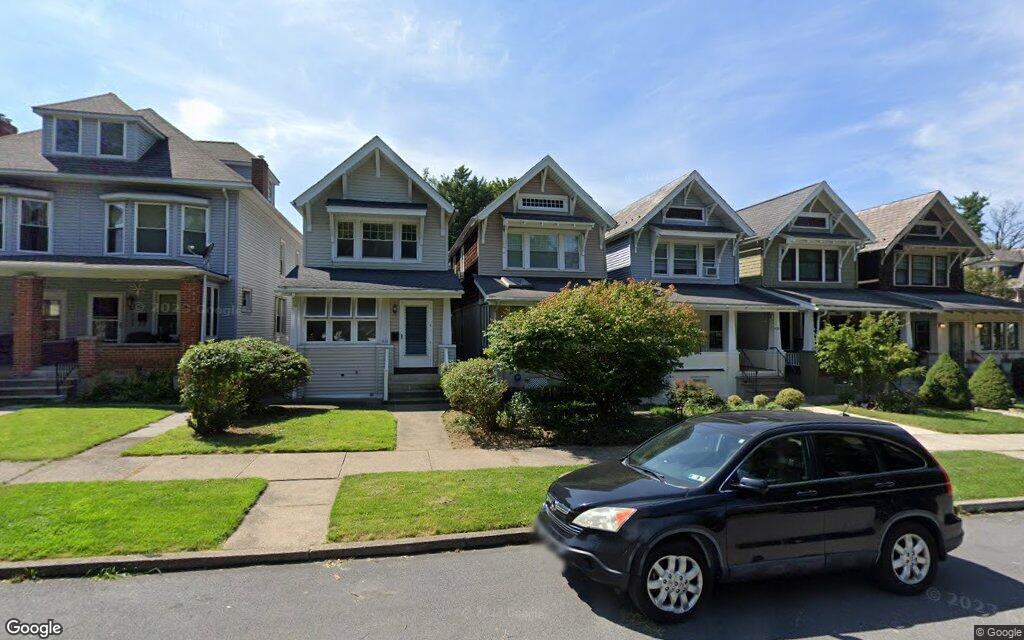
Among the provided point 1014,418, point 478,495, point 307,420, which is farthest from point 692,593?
point 1014,418

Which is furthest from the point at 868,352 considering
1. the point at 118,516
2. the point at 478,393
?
the point at 118,516

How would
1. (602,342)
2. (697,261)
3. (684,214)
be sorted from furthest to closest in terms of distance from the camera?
1. (697,261)
2. (684,214)
3. (602,342)

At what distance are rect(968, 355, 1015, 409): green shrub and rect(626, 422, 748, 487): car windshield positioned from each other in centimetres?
1815

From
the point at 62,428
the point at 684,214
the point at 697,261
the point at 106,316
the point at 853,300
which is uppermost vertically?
the point at 684,214

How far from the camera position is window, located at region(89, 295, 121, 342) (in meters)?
18.4

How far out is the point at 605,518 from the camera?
4.52 meters

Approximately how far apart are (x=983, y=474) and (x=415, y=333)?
15.0 meters

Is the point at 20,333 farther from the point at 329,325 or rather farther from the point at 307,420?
the point at 307,420

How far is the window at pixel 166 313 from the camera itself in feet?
62.2

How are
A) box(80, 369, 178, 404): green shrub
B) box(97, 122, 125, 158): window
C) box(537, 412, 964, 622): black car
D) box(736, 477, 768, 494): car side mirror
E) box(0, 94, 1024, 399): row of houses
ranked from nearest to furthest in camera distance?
1. box(537, 412, 964, 622): black car
2. box(736, 477, 768, 494): car side mirror
3. box(80, 369, 178, 404): green shrub
4. box(0, 94, 1024, 399): row of houses
5. box(97, 122, 125, 158): window

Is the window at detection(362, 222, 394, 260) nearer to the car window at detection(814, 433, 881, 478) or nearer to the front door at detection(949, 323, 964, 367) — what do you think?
Answer: the car window at detection(814, 433, 881, 478)

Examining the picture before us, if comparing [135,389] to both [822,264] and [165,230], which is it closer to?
[165,230]

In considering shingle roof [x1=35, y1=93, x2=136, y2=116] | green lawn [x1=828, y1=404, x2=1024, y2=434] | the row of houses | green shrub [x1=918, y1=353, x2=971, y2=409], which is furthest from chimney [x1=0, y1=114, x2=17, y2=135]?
green shrub [x1=918, y1=353, x2=971, y2=409]

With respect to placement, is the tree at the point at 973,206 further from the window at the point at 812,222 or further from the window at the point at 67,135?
the window at the point at 67,135
